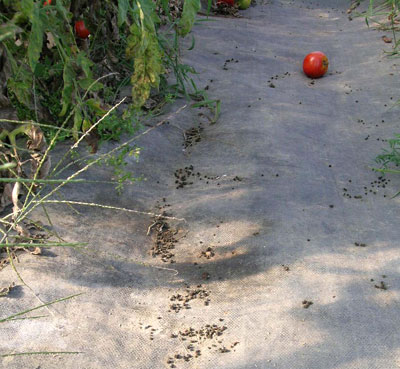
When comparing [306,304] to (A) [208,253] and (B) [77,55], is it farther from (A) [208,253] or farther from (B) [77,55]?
(B) [77,55]

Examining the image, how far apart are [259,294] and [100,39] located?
2235 mm

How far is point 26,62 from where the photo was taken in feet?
10.4

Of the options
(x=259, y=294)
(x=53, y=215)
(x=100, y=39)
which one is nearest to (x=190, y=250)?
(x=259, y=294)

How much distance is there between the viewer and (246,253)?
296 cm

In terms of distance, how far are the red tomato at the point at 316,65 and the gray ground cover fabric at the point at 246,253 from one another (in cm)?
23

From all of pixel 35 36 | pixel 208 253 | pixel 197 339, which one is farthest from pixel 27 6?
pixel 197 339

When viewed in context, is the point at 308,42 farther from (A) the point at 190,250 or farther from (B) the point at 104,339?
(B) the point at 104,339

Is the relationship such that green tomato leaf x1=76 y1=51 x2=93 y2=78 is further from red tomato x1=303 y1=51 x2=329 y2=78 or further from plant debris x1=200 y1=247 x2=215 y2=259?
red tomato x1=303 y1=51 x2=329 y2=78

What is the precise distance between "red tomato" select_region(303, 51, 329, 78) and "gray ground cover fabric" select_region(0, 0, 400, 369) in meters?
0.23

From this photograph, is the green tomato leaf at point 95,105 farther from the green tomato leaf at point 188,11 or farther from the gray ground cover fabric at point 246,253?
the green tomato leaf at point 188,11

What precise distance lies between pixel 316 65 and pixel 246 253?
262cm

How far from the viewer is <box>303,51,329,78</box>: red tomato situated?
16.6 feet

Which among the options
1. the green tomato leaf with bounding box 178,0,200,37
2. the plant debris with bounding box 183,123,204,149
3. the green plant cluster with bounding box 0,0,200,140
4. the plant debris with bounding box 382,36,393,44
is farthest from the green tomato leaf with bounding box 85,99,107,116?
the plant debris with bounding box 382,36,393,44

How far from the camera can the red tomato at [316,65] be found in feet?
16.6
